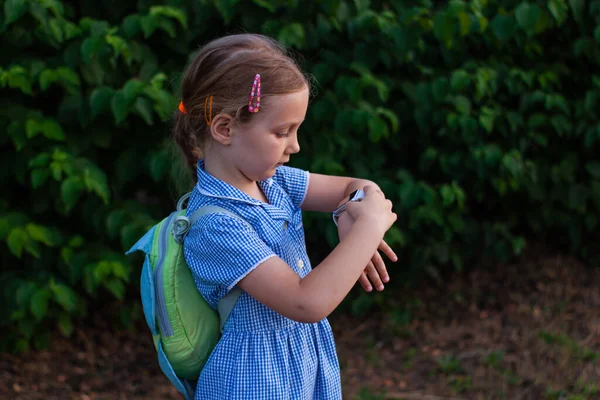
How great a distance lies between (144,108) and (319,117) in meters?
0.84

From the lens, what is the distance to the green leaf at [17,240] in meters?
2.96

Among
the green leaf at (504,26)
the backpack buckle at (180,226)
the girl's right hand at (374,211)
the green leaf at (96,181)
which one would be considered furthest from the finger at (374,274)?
the green leaf at (504,26)

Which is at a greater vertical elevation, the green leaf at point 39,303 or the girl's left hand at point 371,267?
the girl's left hand at point 371,267

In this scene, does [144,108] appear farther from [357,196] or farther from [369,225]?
[369,225]

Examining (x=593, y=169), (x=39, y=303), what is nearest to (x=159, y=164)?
(x=39, y=303)

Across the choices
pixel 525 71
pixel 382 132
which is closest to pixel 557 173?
pixel 525 71

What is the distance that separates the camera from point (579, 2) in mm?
3586

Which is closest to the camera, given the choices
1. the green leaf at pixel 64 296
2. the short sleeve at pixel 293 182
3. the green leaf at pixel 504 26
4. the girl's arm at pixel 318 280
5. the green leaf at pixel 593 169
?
the girl's arm at pixel 318 280

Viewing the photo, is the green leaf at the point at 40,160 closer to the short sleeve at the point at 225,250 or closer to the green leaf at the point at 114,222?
the green leaf at the point at 114,222

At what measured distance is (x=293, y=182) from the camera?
6.39 feet

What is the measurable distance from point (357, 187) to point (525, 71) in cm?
246

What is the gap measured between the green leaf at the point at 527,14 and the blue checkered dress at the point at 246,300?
2.07 meters

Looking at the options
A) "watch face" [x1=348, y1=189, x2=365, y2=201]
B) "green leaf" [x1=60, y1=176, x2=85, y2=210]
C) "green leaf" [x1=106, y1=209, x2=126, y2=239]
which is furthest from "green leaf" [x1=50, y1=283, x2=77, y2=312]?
"watch face" [x1=348, y1=189, x2=365, y2=201]

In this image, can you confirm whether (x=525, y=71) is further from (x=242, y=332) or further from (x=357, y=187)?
(x=242, y=332)
